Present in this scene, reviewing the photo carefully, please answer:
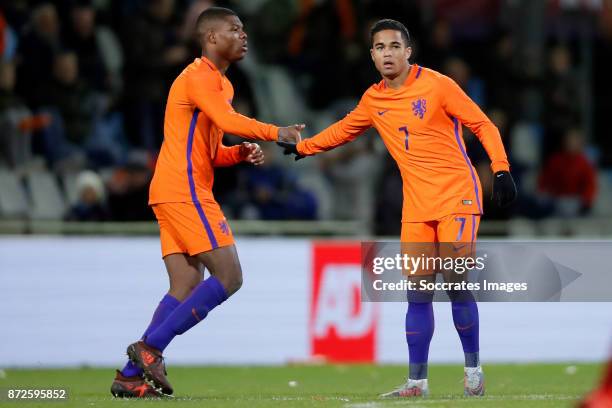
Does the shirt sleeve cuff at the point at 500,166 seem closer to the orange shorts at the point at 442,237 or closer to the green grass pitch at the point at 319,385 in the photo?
the orange shorts at the point at 442,237

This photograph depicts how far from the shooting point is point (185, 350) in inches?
501

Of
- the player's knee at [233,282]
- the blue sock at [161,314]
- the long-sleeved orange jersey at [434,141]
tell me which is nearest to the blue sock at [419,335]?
the long-sleeved orange jersey at [434,141]

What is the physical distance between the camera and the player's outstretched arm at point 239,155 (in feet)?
27.6

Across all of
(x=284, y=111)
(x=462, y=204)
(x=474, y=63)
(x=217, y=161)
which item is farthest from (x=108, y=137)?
(x=462, y=204)

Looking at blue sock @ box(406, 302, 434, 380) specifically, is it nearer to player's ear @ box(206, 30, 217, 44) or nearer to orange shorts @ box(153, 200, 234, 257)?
orange shorts @ box(153, 200, 234, 257)

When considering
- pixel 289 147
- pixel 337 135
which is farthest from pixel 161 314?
pixel 337 135

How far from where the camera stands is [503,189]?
7.83 meters

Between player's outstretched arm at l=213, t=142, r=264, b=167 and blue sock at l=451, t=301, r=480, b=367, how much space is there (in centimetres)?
155

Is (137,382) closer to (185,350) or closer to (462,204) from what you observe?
(462,204)

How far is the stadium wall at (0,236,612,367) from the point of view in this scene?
12594 millimetres

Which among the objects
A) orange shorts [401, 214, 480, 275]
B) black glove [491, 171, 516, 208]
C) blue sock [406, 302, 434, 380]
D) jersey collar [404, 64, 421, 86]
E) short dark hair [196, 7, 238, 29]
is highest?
short dark hair [196, 7, 238, 29]

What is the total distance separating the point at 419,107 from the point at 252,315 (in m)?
5.25

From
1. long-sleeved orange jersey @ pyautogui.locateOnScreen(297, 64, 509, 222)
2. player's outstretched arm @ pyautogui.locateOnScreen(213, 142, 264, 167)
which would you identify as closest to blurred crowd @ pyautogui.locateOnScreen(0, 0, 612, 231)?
player's outstretched arm @ pyautogui.locateOnScreen(213, 142, 264, 167)

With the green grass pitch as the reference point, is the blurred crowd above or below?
above
